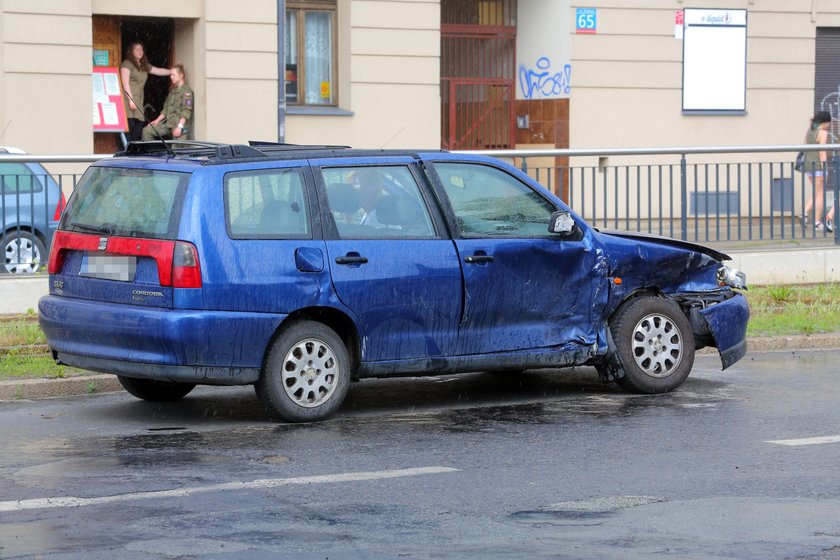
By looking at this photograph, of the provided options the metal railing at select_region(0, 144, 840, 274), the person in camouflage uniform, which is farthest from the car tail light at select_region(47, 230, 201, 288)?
the person in camouflage uniform

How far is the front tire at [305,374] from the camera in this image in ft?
29.0

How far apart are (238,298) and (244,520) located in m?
2.41

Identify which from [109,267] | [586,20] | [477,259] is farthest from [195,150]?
[586,20]

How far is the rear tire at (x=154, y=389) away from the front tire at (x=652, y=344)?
275cm

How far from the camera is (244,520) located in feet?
21.0

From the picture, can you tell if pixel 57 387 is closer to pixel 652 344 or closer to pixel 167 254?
pixel 167 254

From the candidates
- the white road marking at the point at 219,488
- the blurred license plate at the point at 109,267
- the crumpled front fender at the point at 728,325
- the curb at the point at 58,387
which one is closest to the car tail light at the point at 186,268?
the blurred license plate at the point at 109,267

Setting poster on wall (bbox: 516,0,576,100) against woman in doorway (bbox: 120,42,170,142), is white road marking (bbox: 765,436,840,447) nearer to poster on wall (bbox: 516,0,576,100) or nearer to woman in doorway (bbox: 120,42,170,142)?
woman in doorway (bbox: 120,42,170,142)

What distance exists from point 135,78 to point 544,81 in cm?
637

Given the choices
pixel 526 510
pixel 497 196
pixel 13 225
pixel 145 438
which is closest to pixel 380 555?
pixel 526 510

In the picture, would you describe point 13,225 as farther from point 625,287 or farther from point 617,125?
point 617,125

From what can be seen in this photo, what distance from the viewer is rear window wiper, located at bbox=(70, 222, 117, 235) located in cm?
893

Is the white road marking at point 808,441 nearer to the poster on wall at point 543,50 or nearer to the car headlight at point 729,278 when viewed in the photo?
the car headlight at point 729,278

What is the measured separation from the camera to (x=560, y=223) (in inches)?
379
